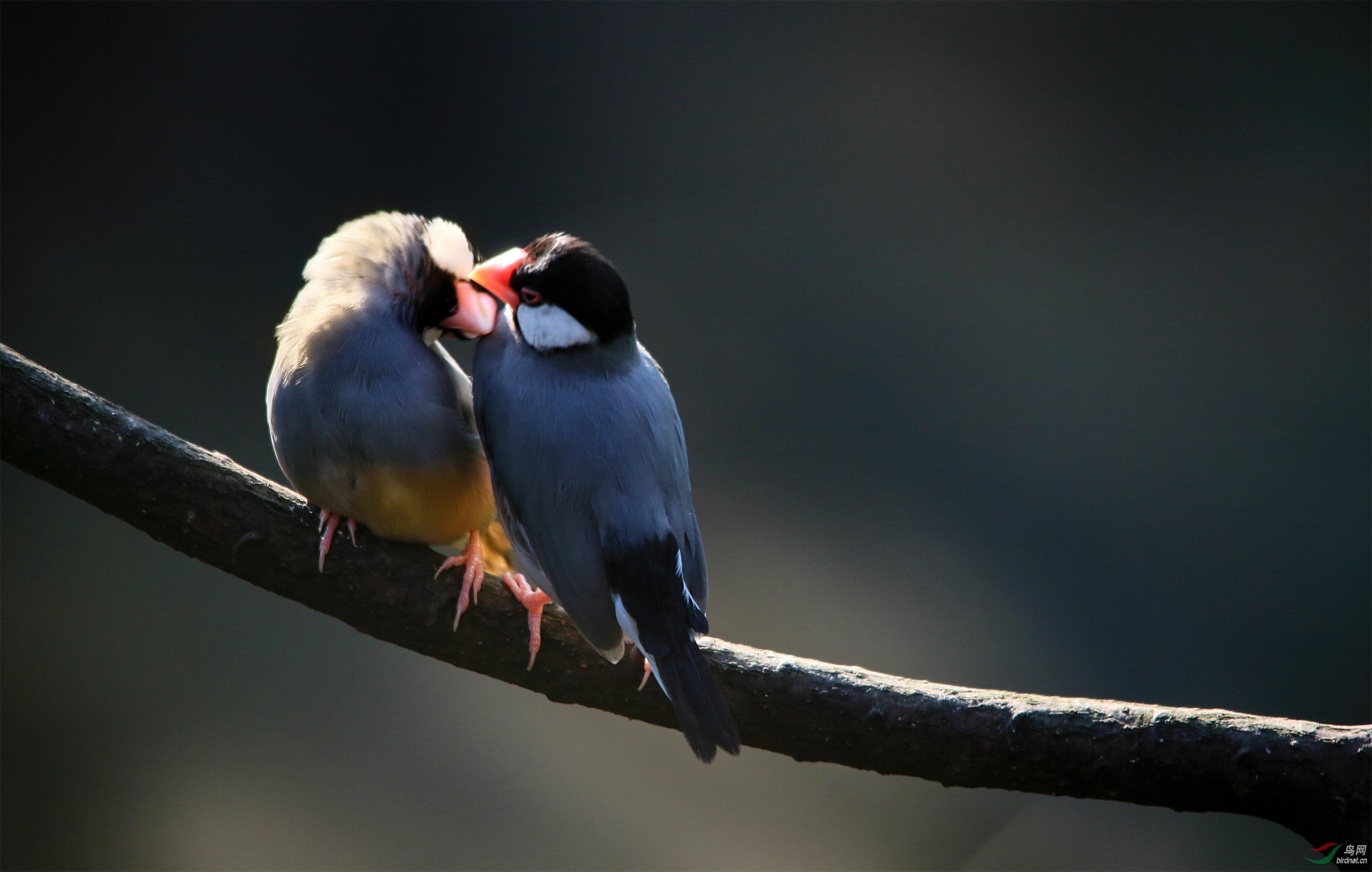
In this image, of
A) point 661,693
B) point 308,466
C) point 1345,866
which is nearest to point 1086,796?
point 1345,866

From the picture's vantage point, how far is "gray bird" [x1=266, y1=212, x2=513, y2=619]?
1051 millimetres

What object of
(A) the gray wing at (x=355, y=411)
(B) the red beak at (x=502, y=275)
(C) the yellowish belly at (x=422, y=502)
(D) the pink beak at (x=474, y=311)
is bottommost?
(C) the yellowish belly at (x=422, y=502)

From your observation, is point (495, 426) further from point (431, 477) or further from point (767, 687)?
point (767, 687)

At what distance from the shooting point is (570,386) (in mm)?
1031

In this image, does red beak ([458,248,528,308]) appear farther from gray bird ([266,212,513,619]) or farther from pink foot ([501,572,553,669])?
pink foot ([501,572,553,669])

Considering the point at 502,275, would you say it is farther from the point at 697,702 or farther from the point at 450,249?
the point at 697,702

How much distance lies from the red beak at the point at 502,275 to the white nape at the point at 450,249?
5 centimetres

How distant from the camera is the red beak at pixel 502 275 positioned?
104cm

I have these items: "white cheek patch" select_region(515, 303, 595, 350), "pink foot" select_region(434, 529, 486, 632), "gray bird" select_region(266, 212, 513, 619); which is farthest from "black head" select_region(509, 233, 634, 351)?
"pink foot" select_region(434, 529, 486, 632)

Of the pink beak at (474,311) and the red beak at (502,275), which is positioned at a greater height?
the red beak at (502,275)

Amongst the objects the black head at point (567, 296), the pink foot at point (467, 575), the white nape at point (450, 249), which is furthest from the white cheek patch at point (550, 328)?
the pink foot at point (467, 575)

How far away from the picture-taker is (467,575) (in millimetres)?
1075

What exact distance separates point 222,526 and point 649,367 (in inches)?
21.1

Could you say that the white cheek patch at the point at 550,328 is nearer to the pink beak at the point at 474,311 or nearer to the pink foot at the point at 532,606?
the pink beak at the point at 474,311
